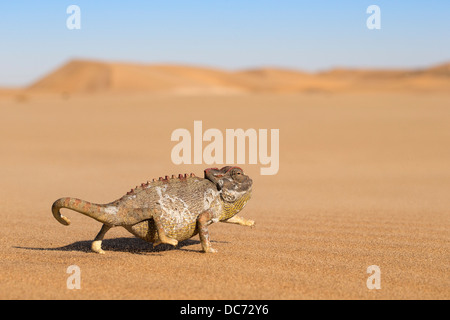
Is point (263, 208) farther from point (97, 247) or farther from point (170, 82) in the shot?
point (170, 82)

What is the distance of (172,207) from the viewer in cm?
487

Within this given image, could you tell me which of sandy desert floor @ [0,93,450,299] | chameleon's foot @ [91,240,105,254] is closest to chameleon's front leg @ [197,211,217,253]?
sandy desert floor @ [0,93,450,299]

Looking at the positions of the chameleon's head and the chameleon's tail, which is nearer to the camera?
the chameleon's tail

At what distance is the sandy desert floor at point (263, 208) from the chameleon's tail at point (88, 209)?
38 centimetres

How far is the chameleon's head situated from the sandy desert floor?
22.2 inches

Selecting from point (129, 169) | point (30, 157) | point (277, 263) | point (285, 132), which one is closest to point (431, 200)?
point (277, 263)

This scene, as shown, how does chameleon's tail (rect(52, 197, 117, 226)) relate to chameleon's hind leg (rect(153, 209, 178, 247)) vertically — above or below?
above

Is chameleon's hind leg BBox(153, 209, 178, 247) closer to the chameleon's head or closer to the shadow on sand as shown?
the shadow on sand

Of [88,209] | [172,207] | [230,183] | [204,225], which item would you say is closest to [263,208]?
[230,183]

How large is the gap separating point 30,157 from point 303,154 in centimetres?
715

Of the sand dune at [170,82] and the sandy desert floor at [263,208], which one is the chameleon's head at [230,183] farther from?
the sand dune at [170,82]

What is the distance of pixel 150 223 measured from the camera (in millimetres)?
4871

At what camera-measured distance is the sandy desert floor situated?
4211 millimetres

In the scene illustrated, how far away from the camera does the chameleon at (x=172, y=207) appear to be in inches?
187
